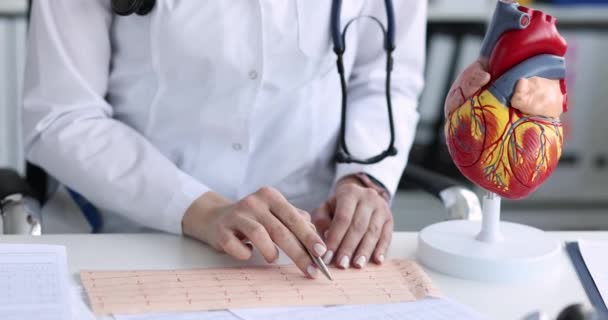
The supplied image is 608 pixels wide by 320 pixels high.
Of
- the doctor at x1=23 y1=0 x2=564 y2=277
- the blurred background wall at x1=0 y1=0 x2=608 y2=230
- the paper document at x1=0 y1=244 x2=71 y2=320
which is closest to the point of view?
the paper document at x1=0 y1=244 x2=71 y2=320

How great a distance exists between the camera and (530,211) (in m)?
2.95

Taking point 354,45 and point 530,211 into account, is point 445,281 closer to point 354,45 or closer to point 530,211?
point 354,45

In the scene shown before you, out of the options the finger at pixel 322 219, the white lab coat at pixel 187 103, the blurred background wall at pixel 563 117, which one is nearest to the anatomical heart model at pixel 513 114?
the finger at pixel 322 219

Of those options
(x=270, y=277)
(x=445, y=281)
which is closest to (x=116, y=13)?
(x=270, y=277)

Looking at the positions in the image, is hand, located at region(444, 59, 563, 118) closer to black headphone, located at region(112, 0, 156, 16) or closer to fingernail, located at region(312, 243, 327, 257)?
fingernail, located at region(312, 243, 327, 257)

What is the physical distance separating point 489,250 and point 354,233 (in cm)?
15

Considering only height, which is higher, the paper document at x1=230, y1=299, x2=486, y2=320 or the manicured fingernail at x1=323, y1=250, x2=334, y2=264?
the paper document at x1=230, y1=299, x2=486, y2=320

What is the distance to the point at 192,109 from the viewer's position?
1.23 meters

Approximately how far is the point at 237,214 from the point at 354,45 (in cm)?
39

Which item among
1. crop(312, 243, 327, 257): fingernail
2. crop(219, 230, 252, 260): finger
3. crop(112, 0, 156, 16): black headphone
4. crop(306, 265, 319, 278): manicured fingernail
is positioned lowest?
crop(219, 230, 252, 260): finger

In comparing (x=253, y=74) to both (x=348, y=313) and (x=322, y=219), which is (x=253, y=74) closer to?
(x=322, y=219)

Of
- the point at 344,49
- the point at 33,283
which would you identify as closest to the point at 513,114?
the point at 344,49

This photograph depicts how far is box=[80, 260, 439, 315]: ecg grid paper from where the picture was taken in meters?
0.86

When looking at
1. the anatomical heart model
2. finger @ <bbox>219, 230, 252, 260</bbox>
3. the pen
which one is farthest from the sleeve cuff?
the anatomical heart model
